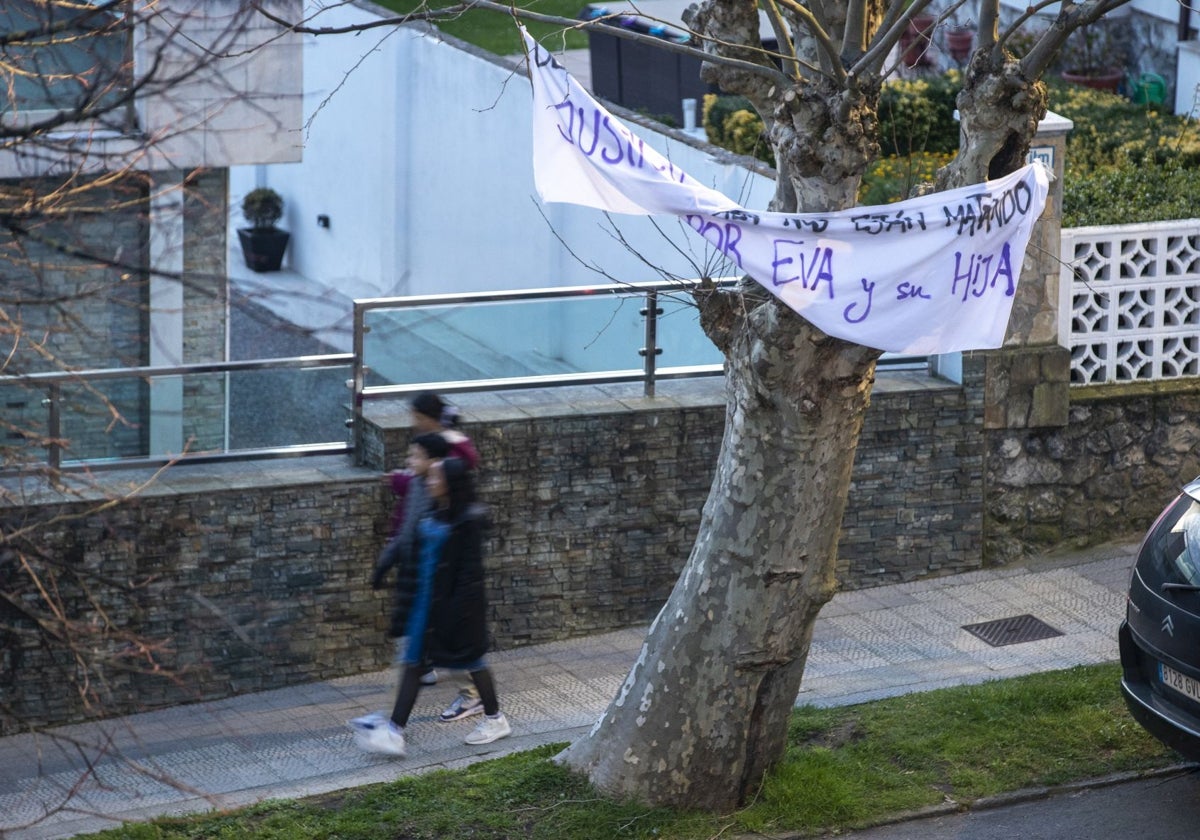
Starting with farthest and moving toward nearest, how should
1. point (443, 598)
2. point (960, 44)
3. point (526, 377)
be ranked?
point (960, 44), point (526, 377), point (443, 598)

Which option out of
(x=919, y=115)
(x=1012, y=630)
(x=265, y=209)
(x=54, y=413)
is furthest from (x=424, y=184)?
(x=1012, y=630)

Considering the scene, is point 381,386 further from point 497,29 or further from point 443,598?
point 497,29

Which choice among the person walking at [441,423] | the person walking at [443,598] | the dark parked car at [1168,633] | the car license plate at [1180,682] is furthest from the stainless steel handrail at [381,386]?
the car license plate at [1180,682]

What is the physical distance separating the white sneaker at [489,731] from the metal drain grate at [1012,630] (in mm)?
3069

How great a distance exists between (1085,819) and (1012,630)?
107 inches

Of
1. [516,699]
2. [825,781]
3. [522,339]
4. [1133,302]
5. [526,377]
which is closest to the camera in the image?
[825,781]

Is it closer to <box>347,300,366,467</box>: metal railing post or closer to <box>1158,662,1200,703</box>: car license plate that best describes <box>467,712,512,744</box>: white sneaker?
<box>347,300,366,467</box>: metal railing post

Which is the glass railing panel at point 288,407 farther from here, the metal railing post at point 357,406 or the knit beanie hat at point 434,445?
the knit beanie hat at point 434,445

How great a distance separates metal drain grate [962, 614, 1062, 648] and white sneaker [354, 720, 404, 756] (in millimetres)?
3631

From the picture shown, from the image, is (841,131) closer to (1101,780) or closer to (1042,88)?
(1042,88)

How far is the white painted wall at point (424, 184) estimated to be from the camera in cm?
1714

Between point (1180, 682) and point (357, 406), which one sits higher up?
point (357, 406)

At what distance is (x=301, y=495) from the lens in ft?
31.9

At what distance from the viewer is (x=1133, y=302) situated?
1139cm
